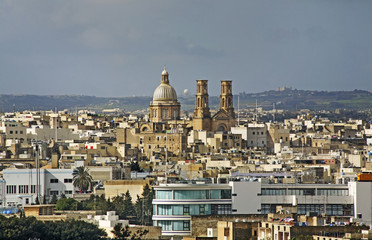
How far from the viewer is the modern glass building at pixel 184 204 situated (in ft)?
198

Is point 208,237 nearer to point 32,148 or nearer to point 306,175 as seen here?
point 306,175

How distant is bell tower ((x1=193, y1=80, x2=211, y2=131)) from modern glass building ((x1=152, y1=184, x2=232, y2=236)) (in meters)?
110

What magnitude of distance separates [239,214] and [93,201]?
93.7ft

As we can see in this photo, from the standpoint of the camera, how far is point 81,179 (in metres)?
96.5

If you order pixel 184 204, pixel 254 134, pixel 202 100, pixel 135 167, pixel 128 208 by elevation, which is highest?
pixel 202 100

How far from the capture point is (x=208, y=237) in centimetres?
5612

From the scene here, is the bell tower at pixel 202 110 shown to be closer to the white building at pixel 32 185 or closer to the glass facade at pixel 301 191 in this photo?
the white building at pixel 32 185

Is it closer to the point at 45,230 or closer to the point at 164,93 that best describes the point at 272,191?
the point at 45,230

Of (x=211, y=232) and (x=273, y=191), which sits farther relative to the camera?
(x=273, y=191)

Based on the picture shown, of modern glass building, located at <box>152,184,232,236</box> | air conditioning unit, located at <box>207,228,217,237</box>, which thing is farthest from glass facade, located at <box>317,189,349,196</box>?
air conditioning unit, located at <box>207,228,217,237</box>

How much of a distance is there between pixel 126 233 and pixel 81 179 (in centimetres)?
3761

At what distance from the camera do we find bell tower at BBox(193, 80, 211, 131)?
568ft

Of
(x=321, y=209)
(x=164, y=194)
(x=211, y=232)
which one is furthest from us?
(x=321, y=209)

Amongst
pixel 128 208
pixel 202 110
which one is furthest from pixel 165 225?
pixel 202 110
